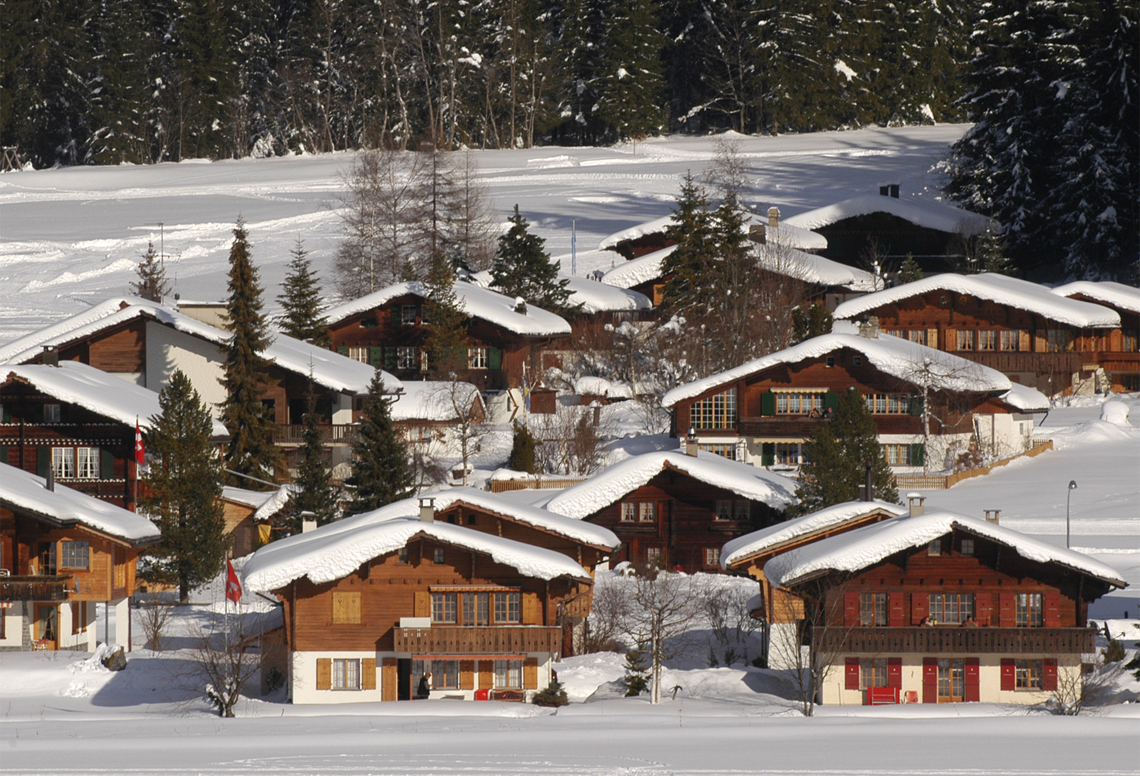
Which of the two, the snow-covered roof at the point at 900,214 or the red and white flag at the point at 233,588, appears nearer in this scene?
the red and white flag at the point at 233,588

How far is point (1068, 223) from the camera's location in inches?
2660

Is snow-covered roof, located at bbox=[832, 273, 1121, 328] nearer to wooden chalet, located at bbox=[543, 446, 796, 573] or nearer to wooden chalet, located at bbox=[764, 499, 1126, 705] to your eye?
wooden chalet, located at bbox=[543, 446, 796, 573]

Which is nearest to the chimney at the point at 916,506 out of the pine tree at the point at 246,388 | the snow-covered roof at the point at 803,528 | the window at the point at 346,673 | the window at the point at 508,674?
the snow-covered roof at the point at 803,528

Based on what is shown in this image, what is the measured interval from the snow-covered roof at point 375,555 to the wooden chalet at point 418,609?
21 mm

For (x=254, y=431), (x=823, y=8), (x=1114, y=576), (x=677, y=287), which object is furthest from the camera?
(x=823, y=8)

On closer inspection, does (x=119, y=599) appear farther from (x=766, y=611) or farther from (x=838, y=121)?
(x=838, y=121)

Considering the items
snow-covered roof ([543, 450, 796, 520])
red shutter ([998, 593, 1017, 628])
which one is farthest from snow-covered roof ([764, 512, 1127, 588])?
snow-covered roof ([543, 450, 796, 520])

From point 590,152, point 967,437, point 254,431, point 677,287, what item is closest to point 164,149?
point 590,152

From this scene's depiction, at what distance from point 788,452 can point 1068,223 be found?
21.4m

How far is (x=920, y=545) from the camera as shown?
34.2 metres

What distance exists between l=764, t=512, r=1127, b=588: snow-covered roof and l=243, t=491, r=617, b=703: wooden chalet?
15.8 ft

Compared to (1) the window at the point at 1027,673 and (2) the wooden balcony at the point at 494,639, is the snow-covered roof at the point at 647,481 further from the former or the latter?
(1) the window at the point at 1027,673

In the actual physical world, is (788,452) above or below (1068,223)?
below

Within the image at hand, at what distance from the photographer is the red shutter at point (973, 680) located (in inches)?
1363
